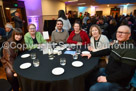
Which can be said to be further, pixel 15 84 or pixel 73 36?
pixel 73 36

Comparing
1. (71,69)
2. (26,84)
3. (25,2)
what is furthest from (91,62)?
(25,2)

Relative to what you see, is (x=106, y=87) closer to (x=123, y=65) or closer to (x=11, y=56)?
(x=123, y=65)

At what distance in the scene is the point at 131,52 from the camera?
45.1 inches

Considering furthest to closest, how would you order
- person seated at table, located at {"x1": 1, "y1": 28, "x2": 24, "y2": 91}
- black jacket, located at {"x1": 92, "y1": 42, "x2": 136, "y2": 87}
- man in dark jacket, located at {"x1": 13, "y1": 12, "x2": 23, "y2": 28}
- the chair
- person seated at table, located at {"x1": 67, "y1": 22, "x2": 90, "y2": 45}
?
man in dark jacket, located at {"x1": 13, "y1": 12, "x2": 23, "y2": 28} < person seated at table, located at {"x1": 67, "y1": 22, "x2": 90, "y2": 45} < person seated at table, located at {"x1": 1, "y1": 28, "x2": 24, "y2": 91} < the chair < black jacket, located at {"x1": 92, "y1": 42, "x2": 136, "y2": 87}

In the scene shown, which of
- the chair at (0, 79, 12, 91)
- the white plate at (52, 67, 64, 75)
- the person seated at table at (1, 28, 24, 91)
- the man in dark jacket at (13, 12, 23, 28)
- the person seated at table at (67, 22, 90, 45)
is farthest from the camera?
the man in dark jacket at (13, 12, 23, 28)

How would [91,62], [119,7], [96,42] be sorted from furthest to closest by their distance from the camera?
[119,7], [96,42], [91,62]

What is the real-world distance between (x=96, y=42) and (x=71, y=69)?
1105mm

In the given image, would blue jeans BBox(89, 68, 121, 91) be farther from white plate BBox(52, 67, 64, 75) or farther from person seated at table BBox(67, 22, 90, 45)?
person seated at table BBox(67, 22, 90, 45)

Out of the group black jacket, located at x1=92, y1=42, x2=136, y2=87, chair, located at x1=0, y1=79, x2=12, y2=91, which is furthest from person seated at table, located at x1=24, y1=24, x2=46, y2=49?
black jacket, located at x1=92, y1=42, x2=136, y2=87

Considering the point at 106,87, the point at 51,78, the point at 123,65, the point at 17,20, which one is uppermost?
the point at 17,20

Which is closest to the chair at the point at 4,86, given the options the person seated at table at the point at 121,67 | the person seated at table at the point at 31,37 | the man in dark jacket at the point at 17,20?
the person seated at table at the point at 31,37

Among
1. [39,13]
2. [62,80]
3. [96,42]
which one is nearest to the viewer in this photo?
[62,80]

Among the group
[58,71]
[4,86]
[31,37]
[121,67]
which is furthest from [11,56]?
[121,67]

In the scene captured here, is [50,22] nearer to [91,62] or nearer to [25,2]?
[25,2]
